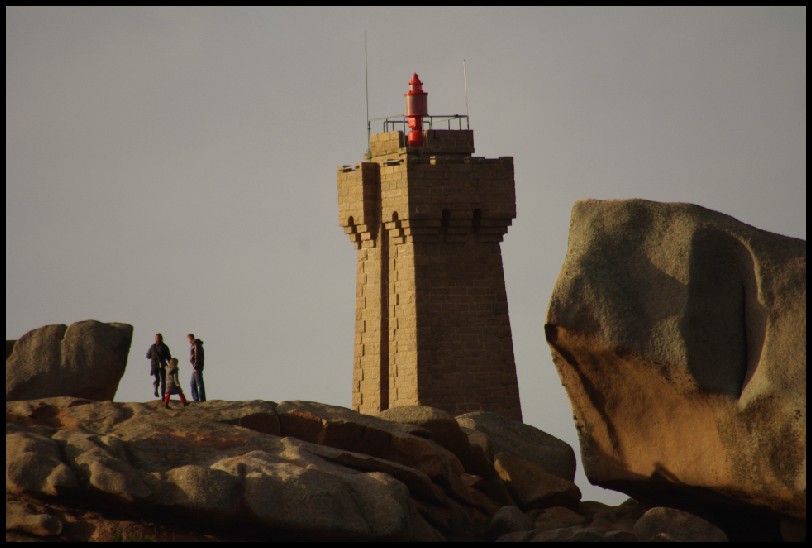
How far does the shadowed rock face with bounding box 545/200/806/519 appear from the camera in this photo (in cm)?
3109

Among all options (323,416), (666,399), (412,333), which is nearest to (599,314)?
(666,399)

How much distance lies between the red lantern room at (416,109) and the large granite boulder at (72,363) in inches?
597

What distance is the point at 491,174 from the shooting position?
167 ft

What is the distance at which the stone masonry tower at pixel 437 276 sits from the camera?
164 ft

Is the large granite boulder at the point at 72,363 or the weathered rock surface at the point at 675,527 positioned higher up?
the large granite boulder at the point at 72,363

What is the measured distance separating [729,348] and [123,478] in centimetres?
863

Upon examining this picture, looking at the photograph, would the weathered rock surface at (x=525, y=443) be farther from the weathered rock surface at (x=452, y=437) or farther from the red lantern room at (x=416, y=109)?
the red lantern room at (x=416, y=109)

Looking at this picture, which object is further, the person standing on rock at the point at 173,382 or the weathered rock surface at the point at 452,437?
the weathered rock surface at the point at 452,437

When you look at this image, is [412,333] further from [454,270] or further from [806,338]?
[806,338]

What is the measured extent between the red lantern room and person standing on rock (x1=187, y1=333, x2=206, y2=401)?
1652 centimetres

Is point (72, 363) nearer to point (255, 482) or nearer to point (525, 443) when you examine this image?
point (525, 443)

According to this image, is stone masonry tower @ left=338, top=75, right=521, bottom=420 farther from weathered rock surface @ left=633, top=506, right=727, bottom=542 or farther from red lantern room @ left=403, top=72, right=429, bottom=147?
weathered rock surface @ left=633, top=506, right=727, bottom=542

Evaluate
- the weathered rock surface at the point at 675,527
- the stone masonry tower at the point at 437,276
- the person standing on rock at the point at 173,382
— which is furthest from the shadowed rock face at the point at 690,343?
the stone masonry tower at the point at 437,276

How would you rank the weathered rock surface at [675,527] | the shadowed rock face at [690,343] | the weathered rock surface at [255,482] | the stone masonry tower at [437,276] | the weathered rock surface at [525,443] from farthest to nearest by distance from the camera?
the stone masonry tower at [437,276]
the weathered rock surface at [525,443]
the weathered rock surface at [675,527]
the shadowed rock face at [690,343]
the weathered rock surface at [255,482]
